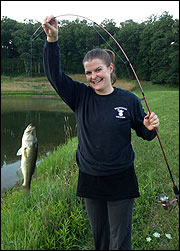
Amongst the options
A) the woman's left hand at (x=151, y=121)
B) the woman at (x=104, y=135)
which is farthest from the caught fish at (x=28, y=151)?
the woman's left hand at (x=151, y=121)

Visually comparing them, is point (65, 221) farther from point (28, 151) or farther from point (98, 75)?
point (98, 75)

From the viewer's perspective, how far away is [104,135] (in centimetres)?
175

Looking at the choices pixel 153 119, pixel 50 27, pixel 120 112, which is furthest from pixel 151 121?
pixel 50 27

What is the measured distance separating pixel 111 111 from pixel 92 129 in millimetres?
210

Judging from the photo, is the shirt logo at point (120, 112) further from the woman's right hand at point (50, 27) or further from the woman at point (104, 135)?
the woman's right hand at point (50, 27)

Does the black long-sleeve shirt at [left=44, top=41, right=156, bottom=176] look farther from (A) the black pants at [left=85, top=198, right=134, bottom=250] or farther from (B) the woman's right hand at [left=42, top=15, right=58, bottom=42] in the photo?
(A) the black pants at [left=85, top=198, right=134, bottom=250]

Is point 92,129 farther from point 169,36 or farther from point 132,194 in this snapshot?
point 169,36

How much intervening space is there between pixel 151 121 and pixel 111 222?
2.92 feet

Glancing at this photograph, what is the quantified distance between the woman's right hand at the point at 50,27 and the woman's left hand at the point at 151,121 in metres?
0.95

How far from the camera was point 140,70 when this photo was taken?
121ft

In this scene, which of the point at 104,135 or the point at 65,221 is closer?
the point at 104,135

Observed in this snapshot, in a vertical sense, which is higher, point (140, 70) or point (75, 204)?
point (140, 70)

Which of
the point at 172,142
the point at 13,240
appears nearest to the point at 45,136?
the point at 172,142

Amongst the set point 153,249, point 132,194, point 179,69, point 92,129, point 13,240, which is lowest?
point 153,249
